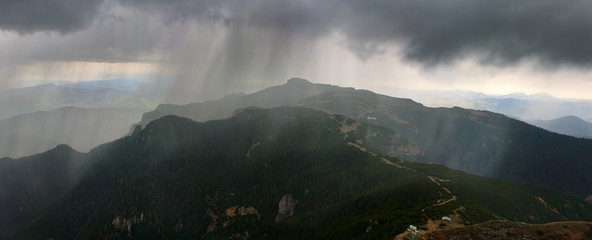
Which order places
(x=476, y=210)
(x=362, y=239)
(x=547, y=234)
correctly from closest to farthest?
(x=547, y=234)
(x=476, y=210)
(x=362, y=239)

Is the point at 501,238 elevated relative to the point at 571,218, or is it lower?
elevated

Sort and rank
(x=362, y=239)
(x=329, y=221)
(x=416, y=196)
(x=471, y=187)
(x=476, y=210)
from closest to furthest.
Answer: (x=476, y=210)
(x=362, y=239)
(x=416, y=196)
(x=471, y=187)
(x=329, y=221)

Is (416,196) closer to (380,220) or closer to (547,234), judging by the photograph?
(380,220)

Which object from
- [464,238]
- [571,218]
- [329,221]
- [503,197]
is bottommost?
[329,221]

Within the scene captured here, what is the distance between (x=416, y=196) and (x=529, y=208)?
87.6 m

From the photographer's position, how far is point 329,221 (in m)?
188

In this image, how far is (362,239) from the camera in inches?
5276

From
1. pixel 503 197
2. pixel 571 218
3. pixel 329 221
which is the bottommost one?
pixel 329 221

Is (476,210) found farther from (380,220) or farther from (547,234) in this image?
(547,234)

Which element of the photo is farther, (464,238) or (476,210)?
(476,210)

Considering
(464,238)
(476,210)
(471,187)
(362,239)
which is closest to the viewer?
(464,238)

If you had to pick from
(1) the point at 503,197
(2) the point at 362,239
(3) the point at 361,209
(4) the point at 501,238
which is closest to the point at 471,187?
(1) the point at 503,197

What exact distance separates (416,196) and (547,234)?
7732 cm

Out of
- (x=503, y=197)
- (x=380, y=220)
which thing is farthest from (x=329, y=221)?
(x=503, y=197)
